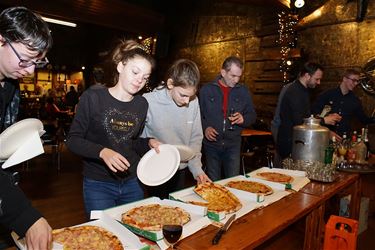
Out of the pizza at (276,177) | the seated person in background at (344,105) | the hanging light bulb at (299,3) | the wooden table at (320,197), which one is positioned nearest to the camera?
the wooden table at (320,197)

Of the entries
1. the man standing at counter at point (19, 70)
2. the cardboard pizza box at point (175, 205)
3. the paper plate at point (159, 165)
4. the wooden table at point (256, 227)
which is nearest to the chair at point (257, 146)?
the wooden table at point (256, 227)

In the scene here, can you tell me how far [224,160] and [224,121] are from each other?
374mm

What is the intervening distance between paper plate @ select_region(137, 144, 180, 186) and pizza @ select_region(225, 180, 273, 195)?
49cm

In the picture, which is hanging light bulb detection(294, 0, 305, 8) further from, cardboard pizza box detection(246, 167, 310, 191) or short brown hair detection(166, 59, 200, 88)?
short brown hair detection(166, 59, 200, 88)

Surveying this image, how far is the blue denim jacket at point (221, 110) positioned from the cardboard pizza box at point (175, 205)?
1.40m

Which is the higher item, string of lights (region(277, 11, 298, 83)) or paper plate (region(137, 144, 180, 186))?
string of lights (region(277, 11, 298, 83))

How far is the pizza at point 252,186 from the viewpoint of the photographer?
185cm

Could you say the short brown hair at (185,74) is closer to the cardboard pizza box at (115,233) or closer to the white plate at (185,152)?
the white plate at (185,152)

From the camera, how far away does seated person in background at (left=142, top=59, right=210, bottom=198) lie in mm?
1913

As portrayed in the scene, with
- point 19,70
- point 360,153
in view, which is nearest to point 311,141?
point 360,153

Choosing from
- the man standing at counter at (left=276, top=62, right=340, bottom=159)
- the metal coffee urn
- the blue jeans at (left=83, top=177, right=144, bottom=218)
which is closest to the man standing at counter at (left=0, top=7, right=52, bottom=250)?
the blue jeans at (left=83, top=177, right=144, bottom=218)

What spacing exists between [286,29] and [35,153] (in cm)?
554

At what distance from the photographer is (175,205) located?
1.53 meters

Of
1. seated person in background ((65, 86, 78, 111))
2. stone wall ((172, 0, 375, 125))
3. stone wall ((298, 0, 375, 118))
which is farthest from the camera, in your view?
seated person in background ((65, 86, 78, 111))
